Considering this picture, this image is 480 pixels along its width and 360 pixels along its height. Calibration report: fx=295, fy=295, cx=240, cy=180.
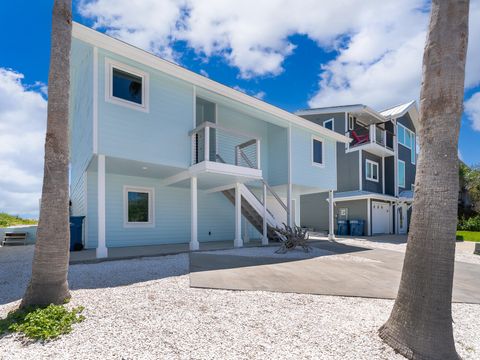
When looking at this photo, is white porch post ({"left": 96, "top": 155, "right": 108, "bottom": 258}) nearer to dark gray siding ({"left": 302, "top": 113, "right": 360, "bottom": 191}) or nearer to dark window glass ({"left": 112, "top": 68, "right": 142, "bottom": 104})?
dark window glass ({"left": 112, "top": 68, "right": 142, "bottom": 104})

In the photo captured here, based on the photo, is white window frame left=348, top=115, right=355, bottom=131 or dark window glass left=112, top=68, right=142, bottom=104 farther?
white window frame left=348, top=115, right=355, bottom=131

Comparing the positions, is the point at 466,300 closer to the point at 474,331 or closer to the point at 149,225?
the point at 474,331

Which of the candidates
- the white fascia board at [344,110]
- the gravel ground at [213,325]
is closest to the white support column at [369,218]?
the white fascia board at [344,110]

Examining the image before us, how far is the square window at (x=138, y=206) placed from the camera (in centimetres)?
1155


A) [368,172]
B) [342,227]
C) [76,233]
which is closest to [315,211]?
[342,227]

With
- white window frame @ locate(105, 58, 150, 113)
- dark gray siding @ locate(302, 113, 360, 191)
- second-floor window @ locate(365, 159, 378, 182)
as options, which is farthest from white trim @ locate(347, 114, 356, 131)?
white window frame @ locate(105, 58, 150, 113)

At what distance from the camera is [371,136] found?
787 inches

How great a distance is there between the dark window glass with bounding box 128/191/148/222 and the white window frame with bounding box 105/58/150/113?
156 inches

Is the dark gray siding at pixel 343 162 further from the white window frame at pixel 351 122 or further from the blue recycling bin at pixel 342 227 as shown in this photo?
the blue recycling bin at pixel 342 227

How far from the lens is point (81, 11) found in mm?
7781

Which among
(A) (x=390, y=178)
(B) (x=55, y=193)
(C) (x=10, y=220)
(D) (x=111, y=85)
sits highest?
(D) (x=111, y=85)

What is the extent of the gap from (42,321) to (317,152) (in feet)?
46.1

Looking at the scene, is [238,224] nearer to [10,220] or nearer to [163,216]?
[163,216]

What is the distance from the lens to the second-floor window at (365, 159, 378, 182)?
69.1 ft
